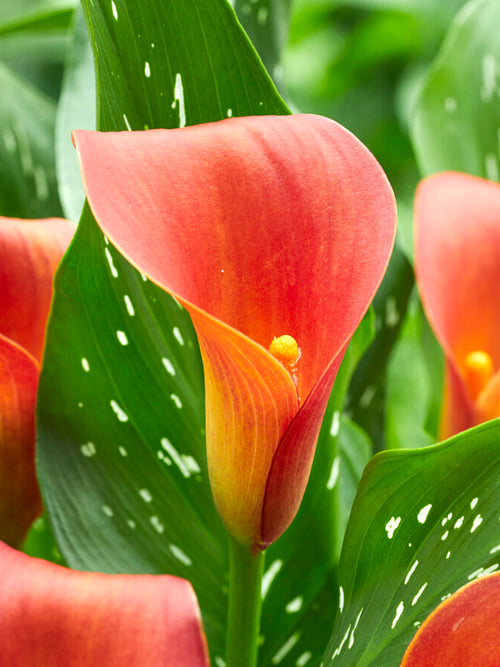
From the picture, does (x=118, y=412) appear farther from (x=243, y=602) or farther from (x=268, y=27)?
(x=268, y=27)

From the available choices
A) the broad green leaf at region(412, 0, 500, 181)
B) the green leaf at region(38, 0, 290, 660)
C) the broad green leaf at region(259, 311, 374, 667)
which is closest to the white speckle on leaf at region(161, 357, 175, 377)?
the green leaf at region(38, 0, 290, 660)

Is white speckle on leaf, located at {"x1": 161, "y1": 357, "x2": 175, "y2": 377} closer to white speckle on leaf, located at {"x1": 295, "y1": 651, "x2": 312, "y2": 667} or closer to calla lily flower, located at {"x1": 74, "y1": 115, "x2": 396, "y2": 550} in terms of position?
calla lily flower, located at {"x1": 74, "y1": 115, "x2": 396, "y2": 550}

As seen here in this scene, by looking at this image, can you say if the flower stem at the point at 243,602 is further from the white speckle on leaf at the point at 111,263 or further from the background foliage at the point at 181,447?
the white speckle on leaf at the point at 111,263

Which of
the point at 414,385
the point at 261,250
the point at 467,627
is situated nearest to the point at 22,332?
the point at 261,250

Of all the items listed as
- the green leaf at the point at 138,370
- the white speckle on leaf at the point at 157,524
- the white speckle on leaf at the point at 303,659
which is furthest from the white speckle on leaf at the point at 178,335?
the white speckle on leaf at the point at 303,659

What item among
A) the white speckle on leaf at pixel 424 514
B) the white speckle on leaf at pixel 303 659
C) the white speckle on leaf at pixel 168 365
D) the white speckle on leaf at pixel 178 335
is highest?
the white speckle on leaf at pixel 178 335

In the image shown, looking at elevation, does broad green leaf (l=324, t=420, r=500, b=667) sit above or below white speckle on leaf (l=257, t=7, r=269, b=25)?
below
